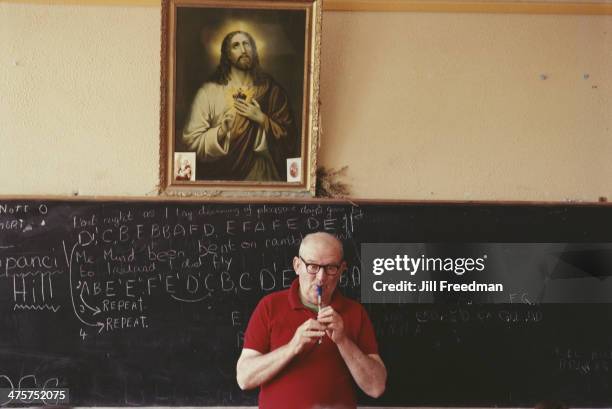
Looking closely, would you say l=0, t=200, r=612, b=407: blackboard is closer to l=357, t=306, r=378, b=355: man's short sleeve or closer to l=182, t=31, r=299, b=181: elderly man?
l=182, t=31, r=299, b=181: elderly man

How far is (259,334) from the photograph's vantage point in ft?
7.39

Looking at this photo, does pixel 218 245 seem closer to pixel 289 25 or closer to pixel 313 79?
pixel 313 79

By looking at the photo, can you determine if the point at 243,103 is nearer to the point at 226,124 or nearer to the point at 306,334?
the point at 226,124

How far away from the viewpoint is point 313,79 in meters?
2.79

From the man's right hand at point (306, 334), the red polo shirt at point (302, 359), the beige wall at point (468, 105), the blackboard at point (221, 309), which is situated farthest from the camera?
the beige wall at point (468, 105)

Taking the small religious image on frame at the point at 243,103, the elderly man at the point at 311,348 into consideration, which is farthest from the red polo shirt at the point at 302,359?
the small religious image on frame at the point at 243,103

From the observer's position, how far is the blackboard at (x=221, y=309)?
2.74 m

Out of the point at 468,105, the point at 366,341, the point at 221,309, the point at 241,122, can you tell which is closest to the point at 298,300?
the point at 366,341

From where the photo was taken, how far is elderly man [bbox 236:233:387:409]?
7.12ft

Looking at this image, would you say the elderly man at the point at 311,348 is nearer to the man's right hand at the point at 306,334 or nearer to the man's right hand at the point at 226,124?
the man's right hand at the point at 306,334

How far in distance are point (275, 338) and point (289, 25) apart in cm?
152

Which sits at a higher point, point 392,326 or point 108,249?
point 108,249

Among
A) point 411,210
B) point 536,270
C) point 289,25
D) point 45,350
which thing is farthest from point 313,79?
point 45,350

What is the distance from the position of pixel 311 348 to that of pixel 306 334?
181 mm
